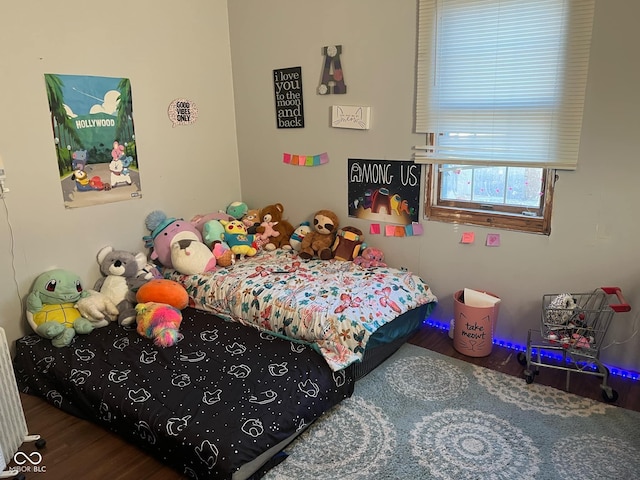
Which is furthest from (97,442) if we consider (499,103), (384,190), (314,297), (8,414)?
(499,103)

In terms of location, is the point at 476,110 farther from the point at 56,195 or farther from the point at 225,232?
the point at 56,195

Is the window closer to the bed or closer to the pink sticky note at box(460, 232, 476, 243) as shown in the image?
the pink sticky note at box(460, 232, 476, 243)

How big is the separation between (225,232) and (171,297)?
0.77m

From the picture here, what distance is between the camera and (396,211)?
10.6 feet

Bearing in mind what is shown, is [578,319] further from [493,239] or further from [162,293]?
[162,293]

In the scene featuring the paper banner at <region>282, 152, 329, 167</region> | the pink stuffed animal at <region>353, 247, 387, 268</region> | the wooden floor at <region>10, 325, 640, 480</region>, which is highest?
the paper banner at <region>282, 152, 329, 167</region>

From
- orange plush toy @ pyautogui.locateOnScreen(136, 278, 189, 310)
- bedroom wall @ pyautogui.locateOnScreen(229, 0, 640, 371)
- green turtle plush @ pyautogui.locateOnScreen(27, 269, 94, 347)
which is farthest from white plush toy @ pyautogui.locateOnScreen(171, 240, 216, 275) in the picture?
bedroom wall @ pyautogui.locateOnScreen(229, 0, 640, 371)

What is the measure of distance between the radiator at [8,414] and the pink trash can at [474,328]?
2329 millimetres

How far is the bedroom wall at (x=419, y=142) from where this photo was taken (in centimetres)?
241

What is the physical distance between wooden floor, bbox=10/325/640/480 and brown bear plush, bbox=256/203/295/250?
1.63 metres

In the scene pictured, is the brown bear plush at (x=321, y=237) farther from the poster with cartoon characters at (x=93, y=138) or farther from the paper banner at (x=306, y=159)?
the poster with cartoon characters at (x=93, y=138)

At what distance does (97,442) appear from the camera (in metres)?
2.16

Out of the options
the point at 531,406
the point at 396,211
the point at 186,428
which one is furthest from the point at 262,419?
the point at 396,211

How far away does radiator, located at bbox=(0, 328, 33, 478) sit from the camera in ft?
6.49
